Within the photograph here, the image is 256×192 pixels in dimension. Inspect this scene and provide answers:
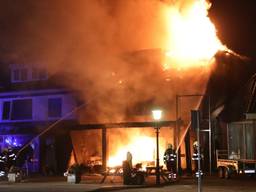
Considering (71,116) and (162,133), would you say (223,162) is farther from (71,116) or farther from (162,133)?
(71,116)

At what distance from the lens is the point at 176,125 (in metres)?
29.8

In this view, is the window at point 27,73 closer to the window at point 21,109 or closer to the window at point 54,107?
the window at point 21,109

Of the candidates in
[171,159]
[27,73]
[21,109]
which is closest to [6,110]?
[21,109]

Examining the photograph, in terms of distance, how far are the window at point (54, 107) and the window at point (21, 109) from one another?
1.73 metres

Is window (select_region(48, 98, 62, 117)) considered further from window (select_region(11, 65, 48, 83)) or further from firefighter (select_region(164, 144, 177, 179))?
firefighter (select_region(164, 144, 177, 179))

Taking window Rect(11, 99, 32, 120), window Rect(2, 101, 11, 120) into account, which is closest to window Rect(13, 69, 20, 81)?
window Rect(2, 101, 11, 120)

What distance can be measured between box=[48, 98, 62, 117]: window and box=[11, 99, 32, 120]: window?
173cm

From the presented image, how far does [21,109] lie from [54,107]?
2979mm

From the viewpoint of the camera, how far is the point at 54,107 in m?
36.6

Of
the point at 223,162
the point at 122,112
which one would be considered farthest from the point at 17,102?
the point at 223,162

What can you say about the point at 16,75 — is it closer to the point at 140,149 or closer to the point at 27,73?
the point at 27,73

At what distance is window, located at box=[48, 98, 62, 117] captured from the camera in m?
36.5

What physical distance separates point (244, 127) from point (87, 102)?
10806 mm

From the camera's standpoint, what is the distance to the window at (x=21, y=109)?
37656 mm
